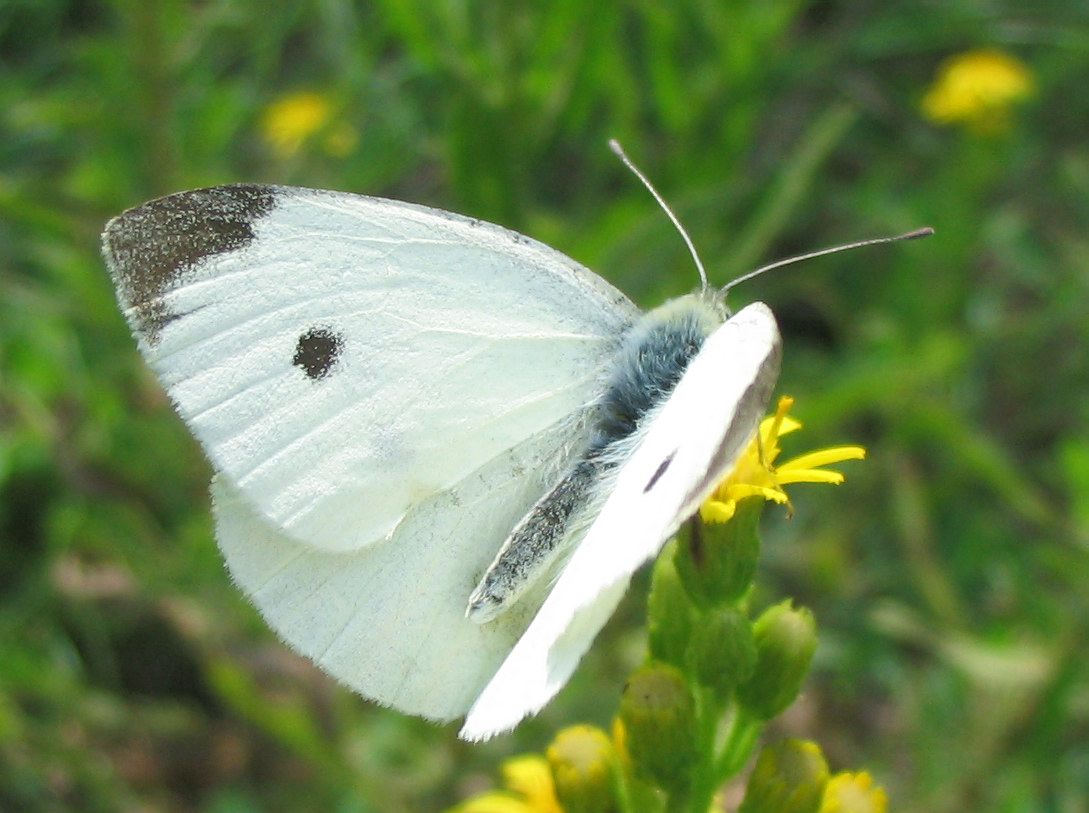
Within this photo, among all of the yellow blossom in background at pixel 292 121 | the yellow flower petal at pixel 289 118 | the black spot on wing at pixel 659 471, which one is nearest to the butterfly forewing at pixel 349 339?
the black spot on wing at pixel 659 471

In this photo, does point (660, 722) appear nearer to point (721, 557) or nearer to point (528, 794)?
point (721, 557)

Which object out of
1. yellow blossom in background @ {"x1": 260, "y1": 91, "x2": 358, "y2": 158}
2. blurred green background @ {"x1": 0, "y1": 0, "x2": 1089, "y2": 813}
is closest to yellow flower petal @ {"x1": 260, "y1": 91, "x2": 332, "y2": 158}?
yellow blossom in background @ {"x1": 260, "y1": 91, "x2": 358, "y2": 158}

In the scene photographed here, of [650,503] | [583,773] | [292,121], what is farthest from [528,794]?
[292,121]

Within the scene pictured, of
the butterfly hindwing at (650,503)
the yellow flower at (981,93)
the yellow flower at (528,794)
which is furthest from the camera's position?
the yellow flower at (981,93)

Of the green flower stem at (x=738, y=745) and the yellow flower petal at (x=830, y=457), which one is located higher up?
the yellow flower petal at (x=830, y=457)

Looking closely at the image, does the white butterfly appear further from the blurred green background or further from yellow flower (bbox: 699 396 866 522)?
the blurred green background

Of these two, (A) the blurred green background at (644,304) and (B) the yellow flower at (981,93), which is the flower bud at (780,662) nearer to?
(A) the blurred green background at (644,304)
